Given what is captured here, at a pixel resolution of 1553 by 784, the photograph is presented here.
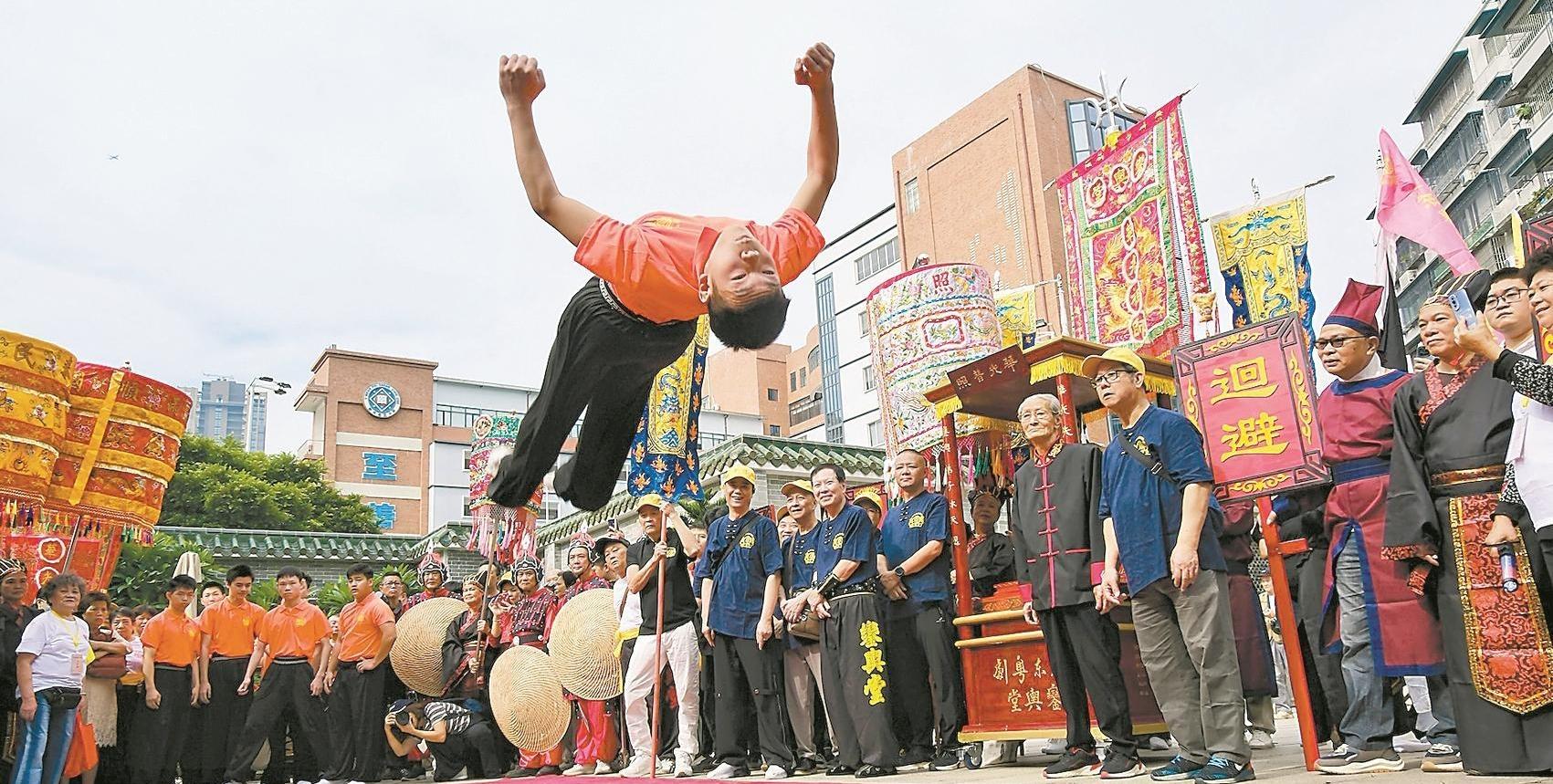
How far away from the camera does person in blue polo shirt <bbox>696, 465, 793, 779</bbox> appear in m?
5.66

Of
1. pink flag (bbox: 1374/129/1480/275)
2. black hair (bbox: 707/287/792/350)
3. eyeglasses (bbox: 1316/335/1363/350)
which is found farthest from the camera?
pink flag (bbox: 1374/129/1480/275)

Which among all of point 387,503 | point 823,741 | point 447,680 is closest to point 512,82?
point 823,741

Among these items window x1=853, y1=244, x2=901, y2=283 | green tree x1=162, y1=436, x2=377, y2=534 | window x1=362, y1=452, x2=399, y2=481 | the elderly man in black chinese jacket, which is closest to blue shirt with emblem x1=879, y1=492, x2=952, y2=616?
the elderly man in black chinese jacket

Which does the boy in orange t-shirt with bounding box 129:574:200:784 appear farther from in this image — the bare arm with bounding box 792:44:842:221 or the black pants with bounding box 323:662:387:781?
the bare arm with bounding box 792:44:842:221

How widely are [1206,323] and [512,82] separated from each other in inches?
209

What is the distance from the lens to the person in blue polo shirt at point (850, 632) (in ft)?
17.0

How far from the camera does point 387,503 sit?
37.3 m

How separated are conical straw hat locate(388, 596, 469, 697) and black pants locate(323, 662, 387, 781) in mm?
156

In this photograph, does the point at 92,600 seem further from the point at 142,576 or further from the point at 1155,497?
the point at 142,576

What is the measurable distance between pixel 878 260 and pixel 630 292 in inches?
1169

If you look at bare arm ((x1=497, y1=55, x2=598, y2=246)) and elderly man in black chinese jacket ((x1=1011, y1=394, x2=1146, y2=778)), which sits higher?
bare arm ((x1=497, y1=55, x2=598, y2=246))

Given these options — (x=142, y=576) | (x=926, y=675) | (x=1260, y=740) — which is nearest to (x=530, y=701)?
(x=926, y=675)

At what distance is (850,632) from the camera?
5.32 m

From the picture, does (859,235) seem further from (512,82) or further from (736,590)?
(512,82)
